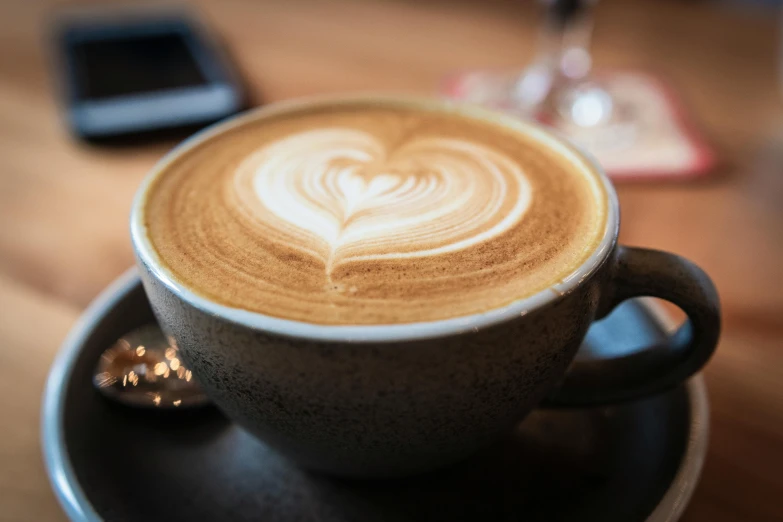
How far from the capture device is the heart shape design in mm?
449

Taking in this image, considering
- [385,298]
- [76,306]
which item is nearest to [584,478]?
[385,298]

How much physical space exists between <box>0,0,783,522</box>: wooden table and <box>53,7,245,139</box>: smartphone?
0.14ft

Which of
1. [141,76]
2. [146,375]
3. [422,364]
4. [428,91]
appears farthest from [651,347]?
[141,76]

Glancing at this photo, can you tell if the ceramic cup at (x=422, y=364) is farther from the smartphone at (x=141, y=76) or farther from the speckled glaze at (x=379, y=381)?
the smartphone at (x=141, y=76)

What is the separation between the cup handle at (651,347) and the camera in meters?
0.44

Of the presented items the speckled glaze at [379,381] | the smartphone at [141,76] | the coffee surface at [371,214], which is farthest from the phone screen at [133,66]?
the speckled glaze at [379,381]

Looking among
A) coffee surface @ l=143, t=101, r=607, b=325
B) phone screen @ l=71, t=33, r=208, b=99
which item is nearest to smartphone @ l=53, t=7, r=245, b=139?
phone screen @ l=71, t=33, r=208, b=99

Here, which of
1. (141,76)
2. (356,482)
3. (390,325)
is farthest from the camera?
(141,76)

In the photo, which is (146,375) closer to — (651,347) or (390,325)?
(390,325)

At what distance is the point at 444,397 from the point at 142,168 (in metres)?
0.67

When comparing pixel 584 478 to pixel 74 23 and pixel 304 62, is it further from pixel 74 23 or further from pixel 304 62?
pixel 74 23

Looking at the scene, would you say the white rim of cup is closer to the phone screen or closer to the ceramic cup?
the ceramic cup

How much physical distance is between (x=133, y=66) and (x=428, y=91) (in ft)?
1.57

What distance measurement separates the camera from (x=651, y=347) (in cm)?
48
